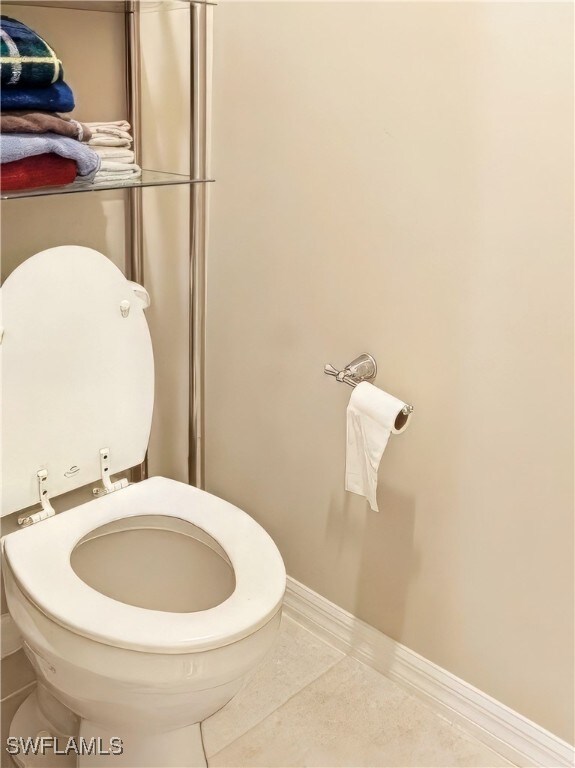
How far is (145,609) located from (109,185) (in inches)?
29.0

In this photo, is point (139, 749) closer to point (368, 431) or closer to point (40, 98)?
point (368, 431)

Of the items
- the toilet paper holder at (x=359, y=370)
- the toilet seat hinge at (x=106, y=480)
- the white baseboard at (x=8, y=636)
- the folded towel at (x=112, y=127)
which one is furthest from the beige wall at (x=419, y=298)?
the white baseboard at (x=8, y=636)

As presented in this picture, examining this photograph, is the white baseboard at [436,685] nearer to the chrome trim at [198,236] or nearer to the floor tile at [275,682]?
the floor tile at [275,682]

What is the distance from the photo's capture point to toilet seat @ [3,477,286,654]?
3.76ft

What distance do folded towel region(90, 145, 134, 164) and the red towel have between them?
12cm

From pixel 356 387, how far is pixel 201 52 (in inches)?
30.5

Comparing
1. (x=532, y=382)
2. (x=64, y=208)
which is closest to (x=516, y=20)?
(x=532, y=382)

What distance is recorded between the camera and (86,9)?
1455 mm

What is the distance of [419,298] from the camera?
1428 mm

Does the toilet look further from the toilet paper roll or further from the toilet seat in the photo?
the toilet paper roll

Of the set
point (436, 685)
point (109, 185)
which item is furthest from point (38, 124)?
point (436, 685)

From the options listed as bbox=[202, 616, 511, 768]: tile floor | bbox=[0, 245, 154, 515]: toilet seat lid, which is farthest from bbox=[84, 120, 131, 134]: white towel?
bbox=[202, 616, 511, 768]: tile floor

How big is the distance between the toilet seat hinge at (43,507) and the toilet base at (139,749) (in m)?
0.36

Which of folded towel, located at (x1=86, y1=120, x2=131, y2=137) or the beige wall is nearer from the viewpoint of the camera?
the beige wall
